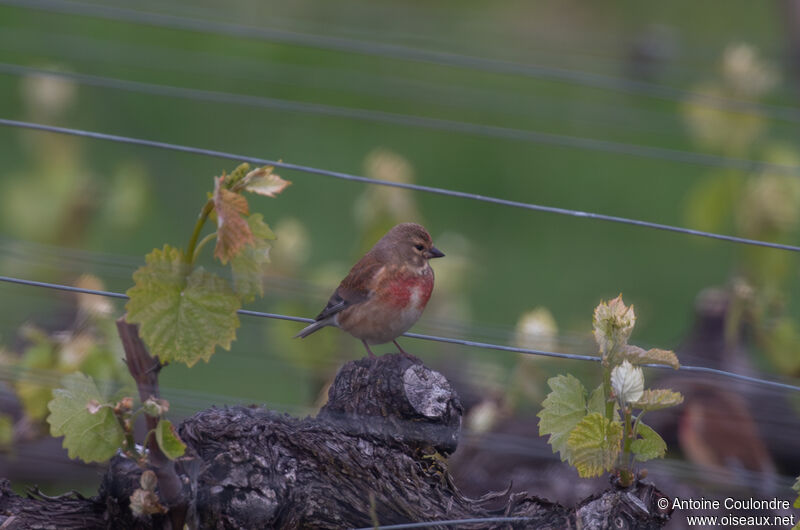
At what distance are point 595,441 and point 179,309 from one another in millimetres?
758

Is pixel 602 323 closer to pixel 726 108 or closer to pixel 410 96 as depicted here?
pixel 726 108

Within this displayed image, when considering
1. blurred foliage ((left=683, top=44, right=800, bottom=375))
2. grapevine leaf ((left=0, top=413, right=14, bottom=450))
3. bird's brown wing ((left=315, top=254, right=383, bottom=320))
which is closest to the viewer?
grapevine leaf ((left=0, top=413, right=14, bottom=450))

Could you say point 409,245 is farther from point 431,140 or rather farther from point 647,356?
point 431,140

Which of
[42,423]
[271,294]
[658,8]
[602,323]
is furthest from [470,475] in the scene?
[658,8]

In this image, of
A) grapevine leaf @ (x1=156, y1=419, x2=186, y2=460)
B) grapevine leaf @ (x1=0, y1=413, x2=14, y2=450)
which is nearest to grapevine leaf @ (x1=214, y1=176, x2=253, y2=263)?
grapevine leaf @ (x1=156, y1=419, x2=186, y2=460)

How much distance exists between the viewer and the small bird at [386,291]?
2.69 m

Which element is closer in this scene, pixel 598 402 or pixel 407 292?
pixel 598 402

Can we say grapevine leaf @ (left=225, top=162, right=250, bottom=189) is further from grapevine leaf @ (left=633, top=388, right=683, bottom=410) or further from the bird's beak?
the bird's beak

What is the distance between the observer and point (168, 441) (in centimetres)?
167

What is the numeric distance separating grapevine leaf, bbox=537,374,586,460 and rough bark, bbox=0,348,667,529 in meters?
0.13

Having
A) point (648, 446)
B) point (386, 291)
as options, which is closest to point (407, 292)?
point (386, 291)

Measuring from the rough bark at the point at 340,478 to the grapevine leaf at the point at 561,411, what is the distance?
5.1 inches

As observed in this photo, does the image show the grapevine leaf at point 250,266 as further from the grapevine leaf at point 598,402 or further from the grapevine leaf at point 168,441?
the grapevine leaf at point 598,402

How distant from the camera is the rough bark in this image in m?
1.79
